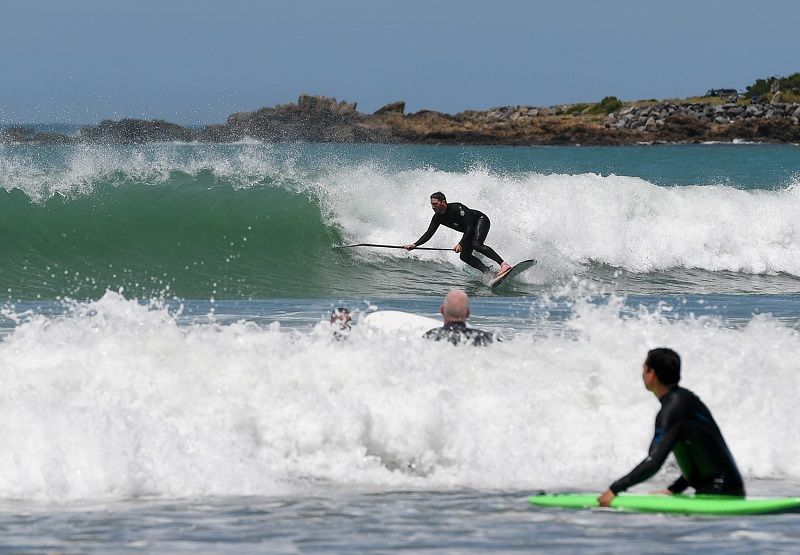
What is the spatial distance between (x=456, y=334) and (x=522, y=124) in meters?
80.5

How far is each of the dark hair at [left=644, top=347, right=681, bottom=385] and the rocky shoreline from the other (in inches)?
2609

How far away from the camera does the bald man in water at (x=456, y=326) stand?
783 cm

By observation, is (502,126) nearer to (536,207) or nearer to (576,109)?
(576,109)

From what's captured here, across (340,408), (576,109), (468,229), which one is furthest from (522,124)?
(340,408)

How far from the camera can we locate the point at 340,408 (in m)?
7.43

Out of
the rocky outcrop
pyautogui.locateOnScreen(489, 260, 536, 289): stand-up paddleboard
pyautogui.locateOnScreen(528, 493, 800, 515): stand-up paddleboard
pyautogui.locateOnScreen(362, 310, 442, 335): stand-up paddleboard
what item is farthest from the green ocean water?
the rocky outcrop

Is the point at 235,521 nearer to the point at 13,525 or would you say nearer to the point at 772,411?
the point at 13,525

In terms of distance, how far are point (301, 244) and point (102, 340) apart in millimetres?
11890

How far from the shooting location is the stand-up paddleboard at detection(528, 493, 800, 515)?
18.6 feet

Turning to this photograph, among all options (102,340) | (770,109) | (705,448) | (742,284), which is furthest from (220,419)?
(770,109)

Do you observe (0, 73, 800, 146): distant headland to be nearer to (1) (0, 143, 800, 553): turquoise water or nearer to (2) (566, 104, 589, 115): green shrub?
(2) (566, 104, 589, 115): green shrub

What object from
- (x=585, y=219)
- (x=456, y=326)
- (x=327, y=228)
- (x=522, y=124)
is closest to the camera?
(x=456, y=326)

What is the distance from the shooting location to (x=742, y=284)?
18.4 m

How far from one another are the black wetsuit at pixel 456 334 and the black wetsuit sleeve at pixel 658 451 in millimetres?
2468
